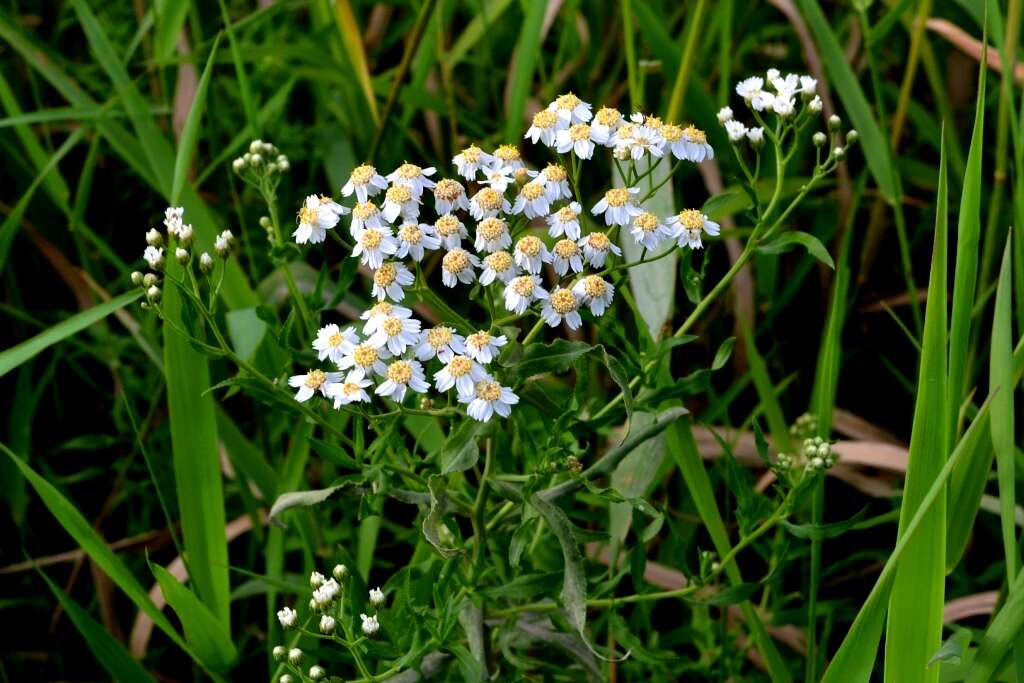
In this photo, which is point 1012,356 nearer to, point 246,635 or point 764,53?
point 246,635

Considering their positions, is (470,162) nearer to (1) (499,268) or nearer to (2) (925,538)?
(1) (499,268)

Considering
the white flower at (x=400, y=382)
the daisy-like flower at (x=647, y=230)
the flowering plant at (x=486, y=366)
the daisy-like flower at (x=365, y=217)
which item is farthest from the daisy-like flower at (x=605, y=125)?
the white flower at (x=400, y=382)

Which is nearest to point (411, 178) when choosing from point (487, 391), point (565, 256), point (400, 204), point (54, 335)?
point (400, 204)

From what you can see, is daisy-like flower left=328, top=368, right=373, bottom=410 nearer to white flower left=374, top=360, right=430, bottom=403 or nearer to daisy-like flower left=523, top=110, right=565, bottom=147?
white flower left=374, top=360, right=430, bottom=403

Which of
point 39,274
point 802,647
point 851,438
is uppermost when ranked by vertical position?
point 39,274

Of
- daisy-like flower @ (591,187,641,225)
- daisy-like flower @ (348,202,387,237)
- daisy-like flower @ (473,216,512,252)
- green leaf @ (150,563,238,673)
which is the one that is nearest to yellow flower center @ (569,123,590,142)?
daisy-like flower @ (591,187,641,225)

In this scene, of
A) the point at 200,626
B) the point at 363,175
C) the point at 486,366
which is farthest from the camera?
the point at 200,626

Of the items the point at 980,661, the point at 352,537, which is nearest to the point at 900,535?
the point at 980,661

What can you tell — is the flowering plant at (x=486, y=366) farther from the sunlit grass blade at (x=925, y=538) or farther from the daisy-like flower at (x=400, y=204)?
the sunlit grass blade at (x=925, y=538)
